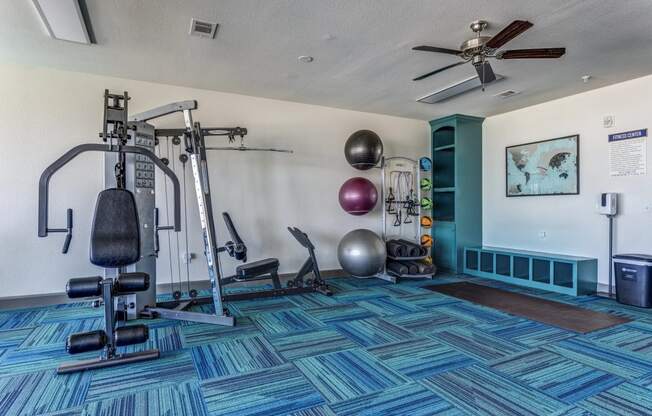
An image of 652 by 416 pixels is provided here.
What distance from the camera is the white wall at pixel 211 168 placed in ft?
13.5

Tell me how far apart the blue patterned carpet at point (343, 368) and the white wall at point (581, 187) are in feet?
4.09

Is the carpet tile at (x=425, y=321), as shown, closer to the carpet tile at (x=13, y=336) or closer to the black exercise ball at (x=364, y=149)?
the black exercise ball at (x=364, y=149)

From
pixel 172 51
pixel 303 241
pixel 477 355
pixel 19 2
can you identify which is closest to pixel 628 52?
pixel 477 355

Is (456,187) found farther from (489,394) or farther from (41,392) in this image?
(41,392)

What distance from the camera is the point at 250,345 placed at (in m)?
3.06

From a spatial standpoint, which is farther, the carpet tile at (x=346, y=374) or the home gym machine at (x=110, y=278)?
the home gym machine at (x=110, y=278)

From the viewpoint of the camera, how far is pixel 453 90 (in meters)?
4.87

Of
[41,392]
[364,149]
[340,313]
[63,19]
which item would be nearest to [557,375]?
[340,313]

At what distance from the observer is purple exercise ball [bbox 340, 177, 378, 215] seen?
5434mm

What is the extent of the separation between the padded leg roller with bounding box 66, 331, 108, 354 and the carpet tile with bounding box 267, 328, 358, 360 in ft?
4.19

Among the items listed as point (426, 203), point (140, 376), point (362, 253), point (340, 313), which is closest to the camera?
point (140, 376)

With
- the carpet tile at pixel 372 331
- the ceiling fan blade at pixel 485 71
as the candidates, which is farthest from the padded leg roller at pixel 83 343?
the ceiling fan blade at pixel 485 71

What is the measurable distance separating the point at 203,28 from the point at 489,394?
3528 millimetres

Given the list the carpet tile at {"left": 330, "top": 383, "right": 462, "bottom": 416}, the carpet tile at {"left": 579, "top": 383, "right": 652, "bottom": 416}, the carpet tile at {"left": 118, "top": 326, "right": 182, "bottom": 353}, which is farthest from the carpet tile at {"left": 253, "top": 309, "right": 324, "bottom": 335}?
the carpet tile at {"left": 579, "top": 383, "right": 652, "bottom": 416}
